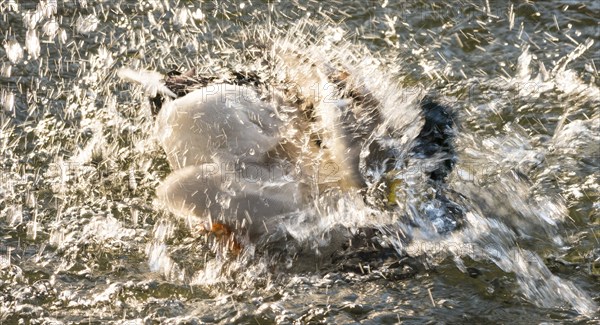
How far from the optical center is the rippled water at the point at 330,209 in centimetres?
247

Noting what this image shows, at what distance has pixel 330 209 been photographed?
2.39m

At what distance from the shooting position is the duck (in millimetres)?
2381

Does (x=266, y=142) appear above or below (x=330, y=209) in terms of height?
above

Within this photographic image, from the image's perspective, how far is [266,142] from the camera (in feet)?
8.23

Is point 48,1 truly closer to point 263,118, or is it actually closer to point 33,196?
point 33,196

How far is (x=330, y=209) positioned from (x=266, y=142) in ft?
0.87

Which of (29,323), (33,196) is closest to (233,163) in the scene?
(29,323)

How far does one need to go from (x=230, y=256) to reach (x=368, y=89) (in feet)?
1.97

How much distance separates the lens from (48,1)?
423 centimetres

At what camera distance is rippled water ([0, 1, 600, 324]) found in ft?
8.11

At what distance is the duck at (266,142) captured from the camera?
2.38 metres

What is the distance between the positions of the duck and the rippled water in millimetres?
93

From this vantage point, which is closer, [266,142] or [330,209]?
[330,209]

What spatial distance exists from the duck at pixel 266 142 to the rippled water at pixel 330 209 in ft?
0.30
